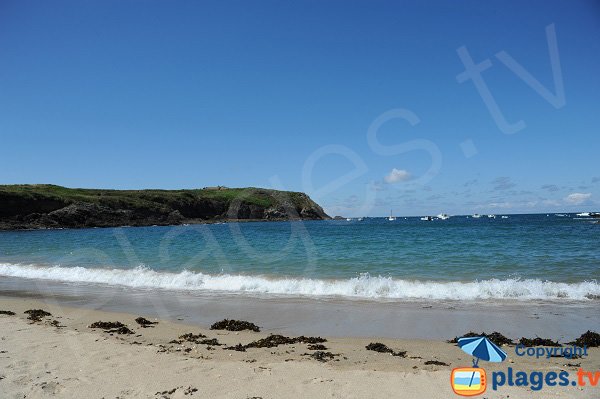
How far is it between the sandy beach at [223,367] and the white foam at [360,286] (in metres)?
5.75

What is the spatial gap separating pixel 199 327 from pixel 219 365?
309 cm

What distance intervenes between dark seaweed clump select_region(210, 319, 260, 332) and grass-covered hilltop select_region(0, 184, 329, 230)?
79915 millimetres

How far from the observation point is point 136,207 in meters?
96.2

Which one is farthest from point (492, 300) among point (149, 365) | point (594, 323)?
point (149, 365)

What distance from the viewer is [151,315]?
1082 centimetres

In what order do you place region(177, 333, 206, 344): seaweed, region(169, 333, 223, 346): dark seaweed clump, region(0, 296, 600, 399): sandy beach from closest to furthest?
region(0, 296, 600, 399): sandy beach, region(169, 333, 223, 346): dark seaweed clump, region(177, 333, 206, 344): seaweed

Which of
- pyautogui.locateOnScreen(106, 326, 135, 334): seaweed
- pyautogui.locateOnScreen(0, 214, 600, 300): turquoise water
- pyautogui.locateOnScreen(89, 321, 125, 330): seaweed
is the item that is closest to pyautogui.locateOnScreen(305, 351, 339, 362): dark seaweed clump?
pyautogui.locateOnScreen(106, 326, 135, 334): seaweed

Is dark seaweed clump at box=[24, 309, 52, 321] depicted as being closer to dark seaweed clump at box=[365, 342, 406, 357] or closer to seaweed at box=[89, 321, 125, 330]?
seaweed at box=[89, 321, 125, 330]

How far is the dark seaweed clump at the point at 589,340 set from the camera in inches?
297

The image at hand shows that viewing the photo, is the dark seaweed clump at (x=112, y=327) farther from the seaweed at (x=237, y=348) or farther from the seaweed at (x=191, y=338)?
the seaweed at (x=237, y=348)

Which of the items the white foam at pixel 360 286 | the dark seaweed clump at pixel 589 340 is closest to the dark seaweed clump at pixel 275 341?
the dark seaweed clump at pixel 589 340

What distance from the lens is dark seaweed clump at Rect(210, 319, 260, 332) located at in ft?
29.7

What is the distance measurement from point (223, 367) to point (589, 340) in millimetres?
6588

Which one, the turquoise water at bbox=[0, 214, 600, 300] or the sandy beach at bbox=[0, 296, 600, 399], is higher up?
the turquoise water at bbox=[0, 214, 600, 300]
